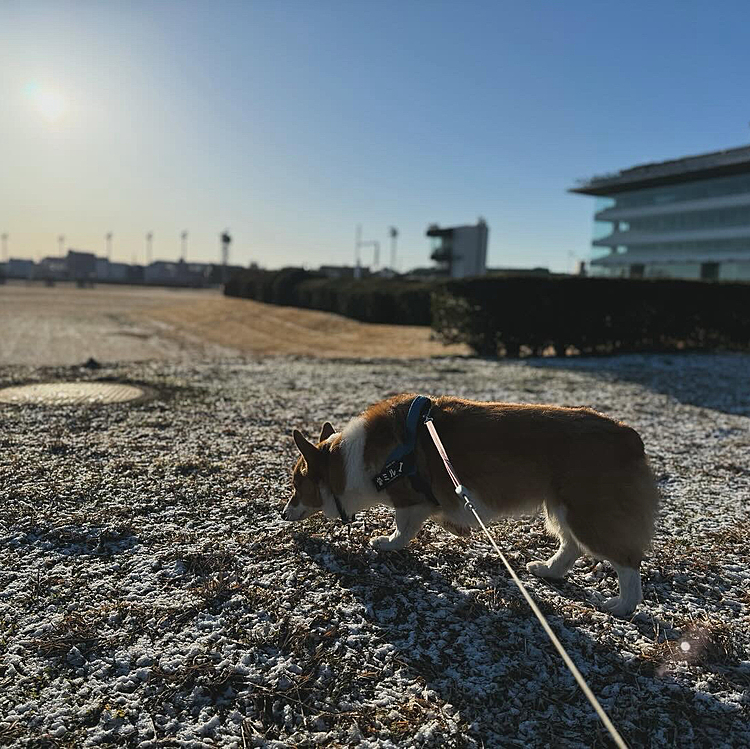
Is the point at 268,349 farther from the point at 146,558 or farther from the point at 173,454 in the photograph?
the point at 146,558

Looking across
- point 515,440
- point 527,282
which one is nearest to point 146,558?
point 515,440

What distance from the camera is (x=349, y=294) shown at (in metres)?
29.0

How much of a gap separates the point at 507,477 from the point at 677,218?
3149 inches

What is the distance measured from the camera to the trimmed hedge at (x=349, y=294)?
26125 millimetres

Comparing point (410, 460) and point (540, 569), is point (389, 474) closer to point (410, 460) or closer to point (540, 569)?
point (410, 460)

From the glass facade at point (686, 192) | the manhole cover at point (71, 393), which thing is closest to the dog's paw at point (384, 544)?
the manhole cover at point (71, 393)

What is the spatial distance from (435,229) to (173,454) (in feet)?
260

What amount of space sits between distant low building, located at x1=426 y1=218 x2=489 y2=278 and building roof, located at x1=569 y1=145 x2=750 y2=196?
18742 mm

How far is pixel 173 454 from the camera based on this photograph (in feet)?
18.4

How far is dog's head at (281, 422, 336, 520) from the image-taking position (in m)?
3.63

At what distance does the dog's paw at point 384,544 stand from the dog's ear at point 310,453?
2.15 ft

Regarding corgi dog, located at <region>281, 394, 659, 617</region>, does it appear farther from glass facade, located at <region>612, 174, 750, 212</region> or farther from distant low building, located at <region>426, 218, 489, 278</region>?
glass facade, located at <region>612, 174, 750, 212</region>

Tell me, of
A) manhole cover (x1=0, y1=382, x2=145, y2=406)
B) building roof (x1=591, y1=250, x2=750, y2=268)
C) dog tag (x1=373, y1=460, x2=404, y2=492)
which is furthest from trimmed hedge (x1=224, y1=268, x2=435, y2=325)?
building roof (x1=591, y1=250, x2=750, y2=268)

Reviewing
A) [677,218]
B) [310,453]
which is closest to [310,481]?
[310,453]
